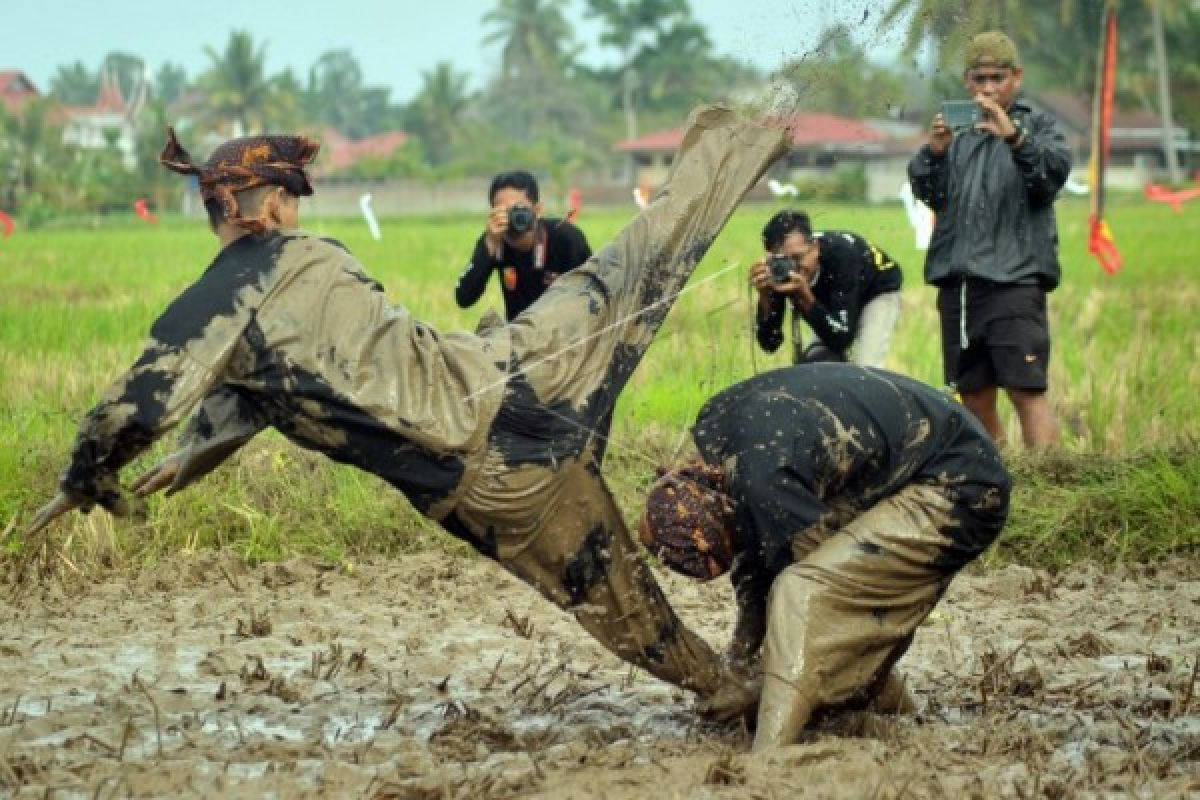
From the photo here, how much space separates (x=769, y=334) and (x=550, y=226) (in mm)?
1576

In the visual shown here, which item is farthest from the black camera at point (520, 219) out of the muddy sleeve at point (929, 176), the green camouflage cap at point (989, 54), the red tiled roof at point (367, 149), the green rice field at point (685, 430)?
the red tiled roof at point (367, 149)

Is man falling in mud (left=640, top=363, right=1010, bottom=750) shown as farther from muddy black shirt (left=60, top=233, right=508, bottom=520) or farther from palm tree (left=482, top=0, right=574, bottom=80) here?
palm tree (left=482, top=0, right=574, bottom=80)

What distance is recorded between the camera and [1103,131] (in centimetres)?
1243

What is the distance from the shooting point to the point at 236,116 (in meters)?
67.6

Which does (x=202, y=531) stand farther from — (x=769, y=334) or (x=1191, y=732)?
(x=1191, y=732)

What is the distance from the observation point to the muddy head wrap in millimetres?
4281

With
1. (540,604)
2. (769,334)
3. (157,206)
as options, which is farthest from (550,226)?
(157,206)

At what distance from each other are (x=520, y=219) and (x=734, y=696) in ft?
10.7

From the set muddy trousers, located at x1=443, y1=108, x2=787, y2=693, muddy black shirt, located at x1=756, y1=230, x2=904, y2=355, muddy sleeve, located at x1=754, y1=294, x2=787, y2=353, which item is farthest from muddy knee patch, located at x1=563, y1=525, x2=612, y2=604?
muddy black shirt, located at x1=756, y1=230, x2=904, y2=355

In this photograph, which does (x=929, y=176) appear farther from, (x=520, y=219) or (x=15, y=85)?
(x=15, y=85)

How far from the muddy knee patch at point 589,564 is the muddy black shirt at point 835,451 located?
0.32 metres

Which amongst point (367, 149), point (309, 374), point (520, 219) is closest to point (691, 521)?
point (309, 374)

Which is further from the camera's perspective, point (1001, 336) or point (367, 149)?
point (367, 149)

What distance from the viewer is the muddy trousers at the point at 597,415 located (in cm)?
437
